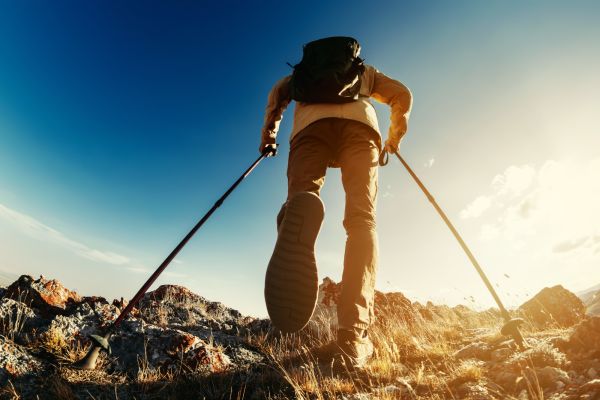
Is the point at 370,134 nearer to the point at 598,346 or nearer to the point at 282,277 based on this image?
the point at 282,277

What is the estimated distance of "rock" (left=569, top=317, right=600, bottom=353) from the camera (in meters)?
2.14

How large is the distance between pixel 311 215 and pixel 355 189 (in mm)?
668

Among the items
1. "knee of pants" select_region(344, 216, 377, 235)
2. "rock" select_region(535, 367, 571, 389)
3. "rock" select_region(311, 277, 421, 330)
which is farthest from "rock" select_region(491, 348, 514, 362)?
"rock" select_region(311, 277, 421, 330)

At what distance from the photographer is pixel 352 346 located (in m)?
2.21

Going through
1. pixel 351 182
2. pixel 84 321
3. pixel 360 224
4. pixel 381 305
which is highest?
pixel 351 182

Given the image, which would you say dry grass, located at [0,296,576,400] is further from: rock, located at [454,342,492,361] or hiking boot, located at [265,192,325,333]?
hiking boot, located at [265,192,325,333]

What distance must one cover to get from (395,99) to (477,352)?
2510 millimetres

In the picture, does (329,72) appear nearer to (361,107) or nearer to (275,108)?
(361,107)

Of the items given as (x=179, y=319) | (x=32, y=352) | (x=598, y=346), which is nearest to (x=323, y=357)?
Result: (x=598, y=346)

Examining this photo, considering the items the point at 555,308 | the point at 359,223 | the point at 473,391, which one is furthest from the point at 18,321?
the point at 555,308

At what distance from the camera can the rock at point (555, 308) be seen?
16.5 feet

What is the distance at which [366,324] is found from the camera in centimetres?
232

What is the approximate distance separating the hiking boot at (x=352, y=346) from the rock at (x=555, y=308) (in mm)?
4246

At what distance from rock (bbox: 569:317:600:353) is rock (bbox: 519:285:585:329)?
323cm
